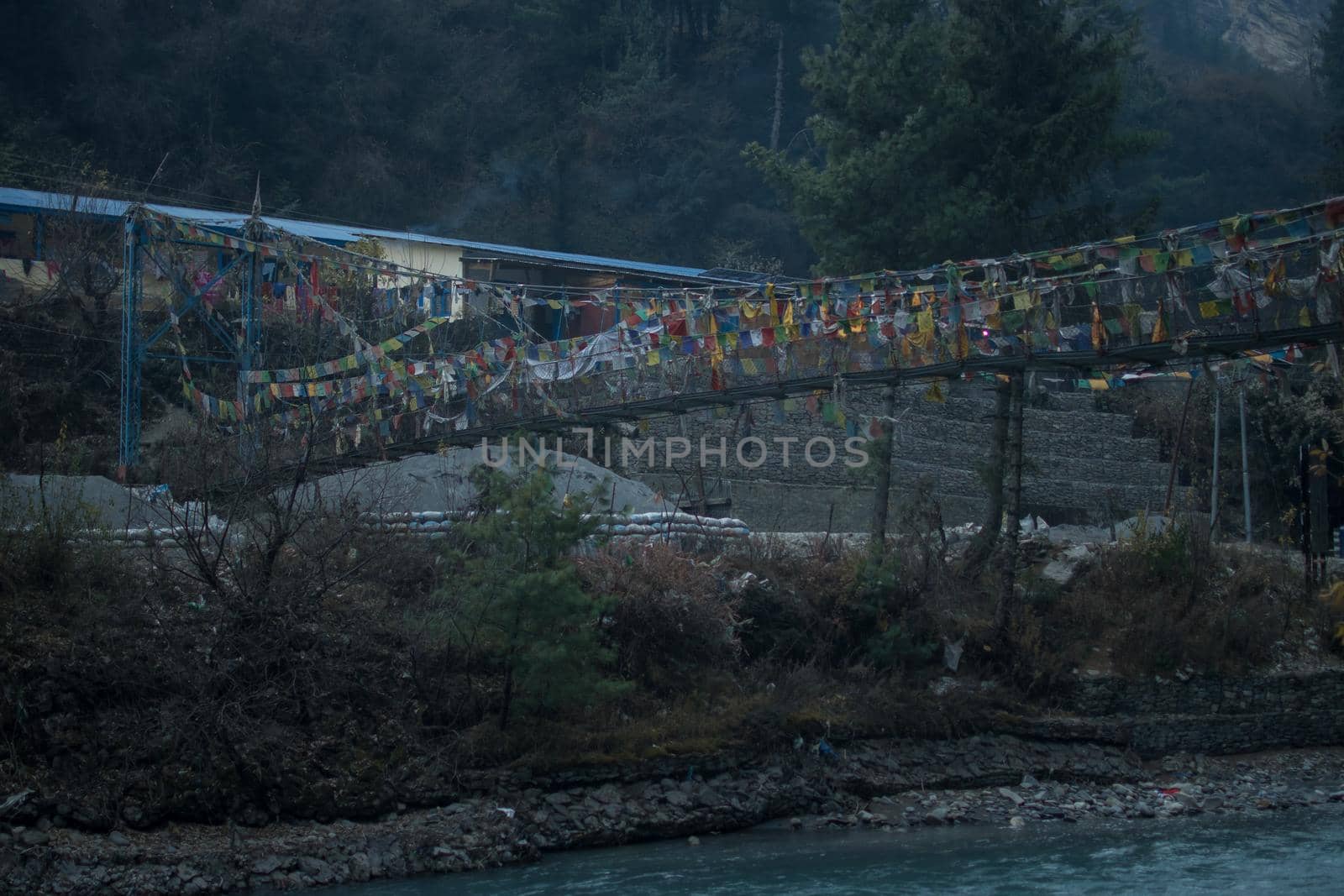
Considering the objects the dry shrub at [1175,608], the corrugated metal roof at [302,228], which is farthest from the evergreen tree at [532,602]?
the corrugated metal roof at [302,228]

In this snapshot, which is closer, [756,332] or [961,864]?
[961,864]

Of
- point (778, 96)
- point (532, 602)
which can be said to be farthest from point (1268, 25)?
point (532, 602)

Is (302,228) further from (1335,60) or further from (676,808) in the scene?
(1335,60)

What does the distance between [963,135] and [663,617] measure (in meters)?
11.4

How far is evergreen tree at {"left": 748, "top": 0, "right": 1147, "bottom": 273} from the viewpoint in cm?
2261

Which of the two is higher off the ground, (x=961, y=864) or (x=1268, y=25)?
(x=1268, y=25)

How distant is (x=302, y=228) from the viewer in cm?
2611

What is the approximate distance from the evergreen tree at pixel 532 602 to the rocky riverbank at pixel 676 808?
33.8 inches

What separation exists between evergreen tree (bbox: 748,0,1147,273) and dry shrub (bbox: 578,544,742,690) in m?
9.61

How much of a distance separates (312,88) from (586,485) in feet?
72.7

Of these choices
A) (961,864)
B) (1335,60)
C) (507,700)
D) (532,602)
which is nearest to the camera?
(961,864)

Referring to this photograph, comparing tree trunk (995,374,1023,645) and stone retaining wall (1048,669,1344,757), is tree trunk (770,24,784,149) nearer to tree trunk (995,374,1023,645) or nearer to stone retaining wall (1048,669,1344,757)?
tree trunk (995,374,1023,645)

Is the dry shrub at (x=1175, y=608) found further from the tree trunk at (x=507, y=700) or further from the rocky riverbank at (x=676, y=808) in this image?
the tree trunk at (x=507, y=700)

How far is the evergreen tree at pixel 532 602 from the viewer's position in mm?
13391
